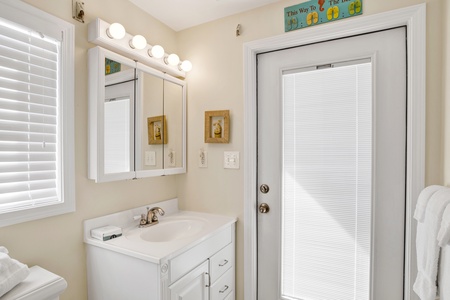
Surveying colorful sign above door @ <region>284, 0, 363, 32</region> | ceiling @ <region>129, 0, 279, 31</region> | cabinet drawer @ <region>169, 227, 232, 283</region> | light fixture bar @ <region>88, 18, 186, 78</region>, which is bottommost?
cabinet drawer @ <region>169, 227, 232, 283</region>

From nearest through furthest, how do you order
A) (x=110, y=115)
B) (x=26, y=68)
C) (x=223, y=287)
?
(x=26, y=68)
(x=110, y=115)
(x=223, y=287)

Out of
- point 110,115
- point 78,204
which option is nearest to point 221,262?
point 78,204

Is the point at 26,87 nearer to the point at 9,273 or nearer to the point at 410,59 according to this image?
the point at 9,273

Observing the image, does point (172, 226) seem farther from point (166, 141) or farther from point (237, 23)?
point (237, 23)

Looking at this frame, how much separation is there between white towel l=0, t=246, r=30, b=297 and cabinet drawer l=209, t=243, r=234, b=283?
92 centimetres

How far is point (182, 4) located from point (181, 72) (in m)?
0.46

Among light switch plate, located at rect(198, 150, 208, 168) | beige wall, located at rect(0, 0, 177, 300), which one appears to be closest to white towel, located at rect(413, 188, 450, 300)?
light switch plate, located at rect(198, 150, 208, 168)

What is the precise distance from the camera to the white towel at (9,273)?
88 cm

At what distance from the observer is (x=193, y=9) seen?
1727 mm

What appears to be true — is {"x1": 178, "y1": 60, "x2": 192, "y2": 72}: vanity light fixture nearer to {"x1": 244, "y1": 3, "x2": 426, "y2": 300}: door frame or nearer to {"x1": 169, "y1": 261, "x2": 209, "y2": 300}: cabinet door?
{"x1": 244, "y1": 3, "x2": 426, "y2": 300}: door frame

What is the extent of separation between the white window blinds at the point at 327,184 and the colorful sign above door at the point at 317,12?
298 millimetres

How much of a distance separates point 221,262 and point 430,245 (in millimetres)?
1114

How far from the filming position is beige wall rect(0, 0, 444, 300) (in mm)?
1233

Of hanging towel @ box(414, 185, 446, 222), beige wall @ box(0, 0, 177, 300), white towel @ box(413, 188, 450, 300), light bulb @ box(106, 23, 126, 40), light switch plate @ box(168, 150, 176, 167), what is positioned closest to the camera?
white towel @ box(413, 188, 450, 300)
